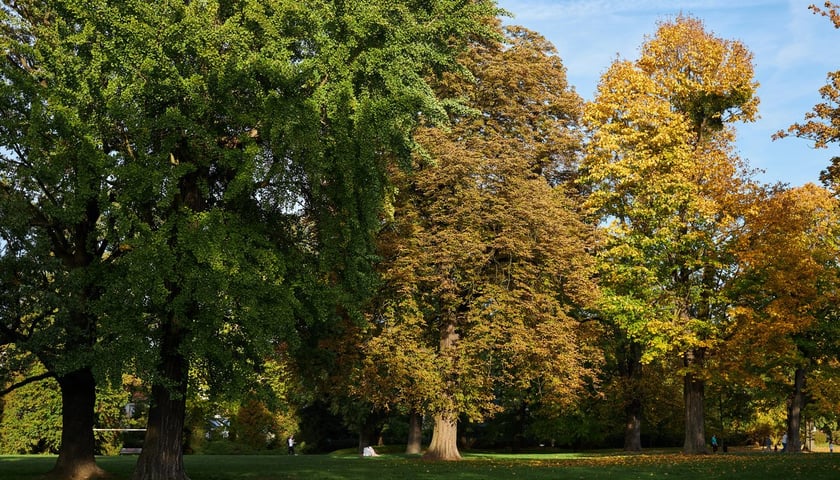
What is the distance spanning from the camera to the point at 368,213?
21.7m

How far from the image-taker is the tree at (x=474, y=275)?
2923 cm

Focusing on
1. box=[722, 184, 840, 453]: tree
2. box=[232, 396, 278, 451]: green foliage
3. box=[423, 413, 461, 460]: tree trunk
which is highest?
box=[722, 184, 840, 453]: tree

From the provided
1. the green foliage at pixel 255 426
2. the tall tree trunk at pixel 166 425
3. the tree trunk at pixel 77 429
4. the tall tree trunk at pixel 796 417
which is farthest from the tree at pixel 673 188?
the green foliage at pixel 255 426

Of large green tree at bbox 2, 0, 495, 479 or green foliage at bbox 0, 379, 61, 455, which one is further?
green foliage at bbox 0, 379, 61, 455

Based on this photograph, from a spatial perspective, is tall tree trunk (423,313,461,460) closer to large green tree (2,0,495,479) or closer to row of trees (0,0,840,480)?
row of trees (0,0,840,480)

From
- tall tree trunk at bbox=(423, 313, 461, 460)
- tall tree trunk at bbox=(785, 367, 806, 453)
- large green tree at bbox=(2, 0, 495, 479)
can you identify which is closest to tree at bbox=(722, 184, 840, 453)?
tall tree trunk at bbox=(785, 367, 806, 453)

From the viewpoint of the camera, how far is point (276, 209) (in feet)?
75.3

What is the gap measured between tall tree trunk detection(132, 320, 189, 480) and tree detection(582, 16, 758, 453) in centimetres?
1919

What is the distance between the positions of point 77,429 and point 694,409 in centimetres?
2577

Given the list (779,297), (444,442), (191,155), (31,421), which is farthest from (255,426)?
(191,155)

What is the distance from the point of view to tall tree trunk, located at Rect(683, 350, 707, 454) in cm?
3475

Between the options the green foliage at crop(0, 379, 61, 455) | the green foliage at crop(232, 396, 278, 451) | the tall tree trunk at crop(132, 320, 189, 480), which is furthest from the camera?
the green foliage at crop(232, 396, 278, 451)

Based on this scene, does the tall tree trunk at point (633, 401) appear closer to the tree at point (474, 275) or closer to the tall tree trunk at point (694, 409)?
the tall tree trunk at point (694, 409)

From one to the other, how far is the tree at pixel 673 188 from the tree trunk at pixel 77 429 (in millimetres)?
20767
